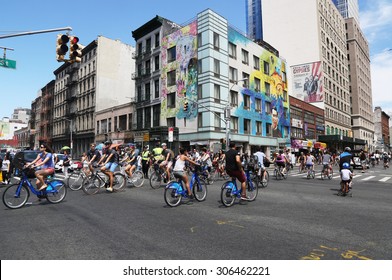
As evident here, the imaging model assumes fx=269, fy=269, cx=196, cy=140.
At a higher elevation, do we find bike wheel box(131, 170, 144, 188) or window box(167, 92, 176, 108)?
window box(167, 92, 176, 108)

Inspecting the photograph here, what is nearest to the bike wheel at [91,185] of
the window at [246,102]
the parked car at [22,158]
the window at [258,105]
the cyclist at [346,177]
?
the cyclist at [346,177]

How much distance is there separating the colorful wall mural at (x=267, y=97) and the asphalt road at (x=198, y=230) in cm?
2916

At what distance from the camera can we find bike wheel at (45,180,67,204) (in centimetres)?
909

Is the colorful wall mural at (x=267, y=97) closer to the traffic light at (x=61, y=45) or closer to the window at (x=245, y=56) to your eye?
the window at (x=245, y=56)

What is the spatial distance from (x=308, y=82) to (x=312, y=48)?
28.1 ft

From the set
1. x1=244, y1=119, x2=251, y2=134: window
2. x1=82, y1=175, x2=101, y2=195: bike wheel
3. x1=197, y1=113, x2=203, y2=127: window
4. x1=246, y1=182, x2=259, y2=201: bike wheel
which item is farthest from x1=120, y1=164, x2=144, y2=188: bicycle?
x1=244, y1=119, x2=251, y2=134: window

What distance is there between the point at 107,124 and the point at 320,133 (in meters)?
45.2

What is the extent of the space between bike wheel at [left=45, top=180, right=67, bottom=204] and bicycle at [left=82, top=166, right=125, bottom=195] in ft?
4.92

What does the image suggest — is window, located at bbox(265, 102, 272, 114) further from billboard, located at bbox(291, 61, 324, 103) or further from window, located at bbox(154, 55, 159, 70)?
billboard, located at bbox(291, 61, 324, 103)

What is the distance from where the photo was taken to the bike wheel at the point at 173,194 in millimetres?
8258

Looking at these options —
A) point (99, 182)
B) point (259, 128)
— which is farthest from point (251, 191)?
point (259, 128)

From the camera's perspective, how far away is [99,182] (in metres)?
11.4
